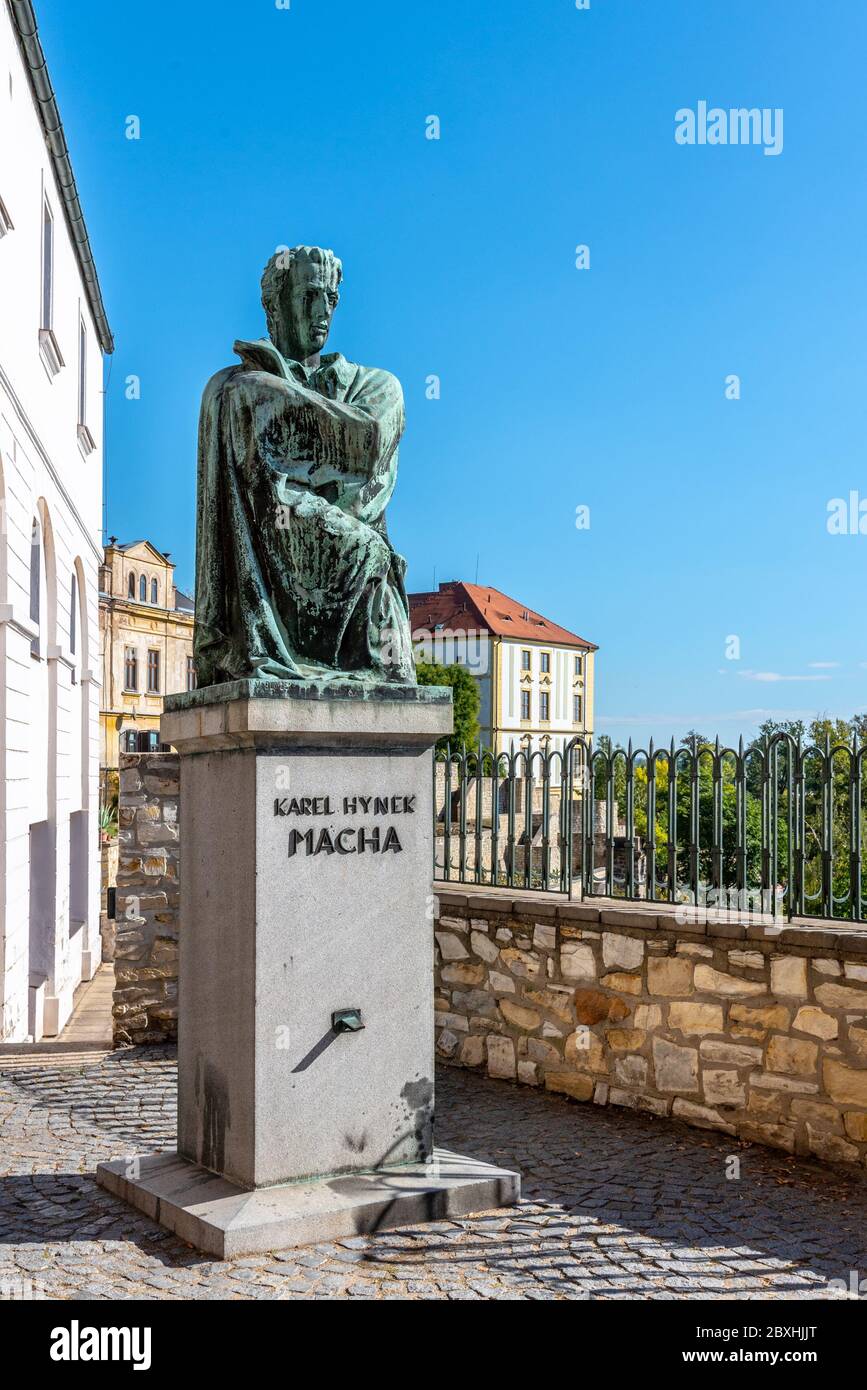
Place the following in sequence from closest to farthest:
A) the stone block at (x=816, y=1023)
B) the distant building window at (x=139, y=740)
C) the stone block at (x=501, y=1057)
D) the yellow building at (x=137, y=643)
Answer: the stone block at (x=816, y=1023), the stone block at (x=501, y=1057), the distant building window at (x=139, y=740), the yellow building at (x=137, y=643)

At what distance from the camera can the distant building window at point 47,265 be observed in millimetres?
14727

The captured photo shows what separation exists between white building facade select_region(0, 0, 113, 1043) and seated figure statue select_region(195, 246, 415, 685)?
22.9 feet

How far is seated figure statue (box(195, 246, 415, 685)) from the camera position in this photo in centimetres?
499

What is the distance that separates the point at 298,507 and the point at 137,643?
47502mm

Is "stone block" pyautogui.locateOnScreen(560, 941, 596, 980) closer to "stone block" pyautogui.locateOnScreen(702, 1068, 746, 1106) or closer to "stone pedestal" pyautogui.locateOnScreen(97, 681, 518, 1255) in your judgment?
"stone block" pyautogui.locateOnScreen(702, 1068, 746, 1106)

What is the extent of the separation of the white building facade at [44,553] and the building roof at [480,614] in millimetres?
43902

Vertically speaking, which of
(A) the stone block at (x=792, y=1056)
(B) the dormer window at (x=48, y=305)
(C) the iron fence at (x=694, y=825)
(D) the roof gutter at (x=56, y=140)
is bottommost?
(A) the stone block at (x=792, y=1056)

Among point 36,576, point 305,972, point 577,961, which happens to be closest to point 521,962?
point 577,961

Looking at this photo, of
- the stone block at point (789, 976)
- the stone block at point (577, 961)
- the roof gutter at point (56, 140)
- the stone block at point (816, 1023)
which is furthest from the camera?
the roof gutter at point (56, 140)

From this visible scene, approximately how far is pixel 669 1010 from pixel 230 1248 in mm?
3079

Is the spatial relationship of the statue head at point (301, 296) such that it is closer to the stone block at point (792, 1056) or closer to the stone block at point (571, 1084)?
the stone block at point (792, 1056)

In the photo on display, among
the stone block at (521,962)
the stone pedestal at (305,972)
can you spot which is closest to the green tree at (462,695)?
the stone block at (521,962)

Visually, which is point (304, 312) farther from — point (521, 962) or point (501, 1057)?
point (501, 1057)

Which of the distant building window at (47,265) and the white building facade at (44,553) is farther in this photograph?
the distant building window at (47,265)
